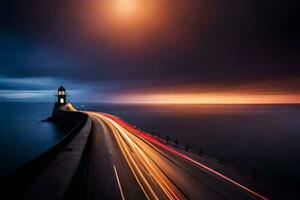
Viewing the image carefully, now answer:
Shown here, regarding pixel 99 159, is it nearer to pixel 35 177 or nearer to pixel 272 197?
pixel 35 177

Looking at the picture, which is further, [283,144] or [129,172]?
[283,144]

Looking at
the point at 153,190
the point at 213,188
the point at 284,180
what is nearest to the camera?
the point at 153,190

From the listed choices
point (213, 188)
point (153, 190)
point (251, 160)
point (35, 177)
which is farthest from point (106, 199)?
point (251, 160)

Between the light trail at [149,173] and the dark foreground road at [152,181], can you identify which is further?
the dark foreground road at [152,181]

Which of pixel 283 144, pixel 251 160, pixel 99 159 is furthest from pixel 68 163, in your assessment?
pixel 283 144

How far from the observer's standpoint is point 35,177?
38.3 ft

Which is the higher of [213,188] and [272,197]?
[213,188]

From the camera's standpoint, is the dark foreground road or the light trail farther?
the dark foreground road

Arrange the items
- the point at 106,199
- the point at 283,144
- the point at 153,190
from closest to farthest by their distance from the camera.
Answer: the point at 106,199 < the point at 153,190 < the point at 283,144

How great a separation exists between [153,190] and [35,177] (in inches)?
296

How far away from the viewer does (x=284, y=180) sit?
96.3ft

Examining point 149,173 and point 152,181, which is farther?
point 149,173

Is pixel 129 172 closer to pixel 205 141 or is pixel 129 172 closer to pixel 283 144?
pixel 205 141

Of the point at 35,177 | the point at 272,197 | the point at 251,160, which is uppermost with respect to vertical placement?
the point at 35,177
